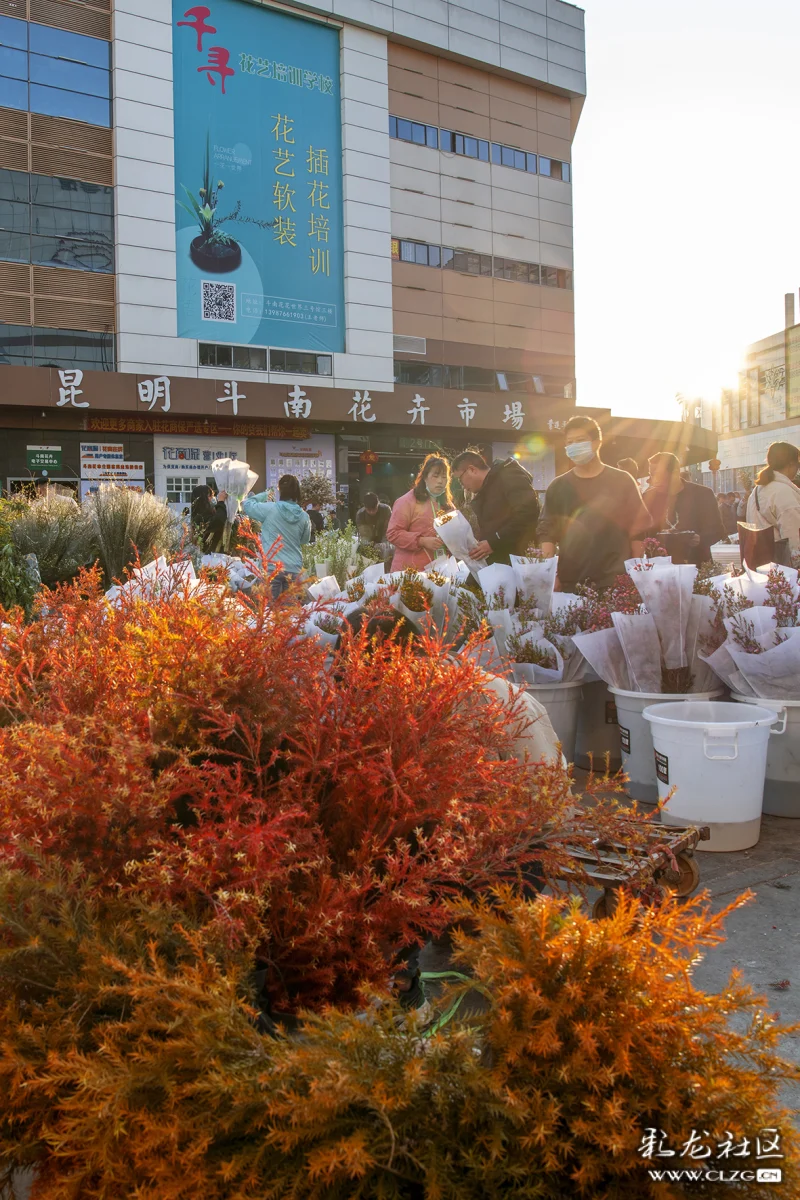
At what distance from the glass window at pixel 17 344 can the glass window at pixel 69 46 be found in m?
6.60

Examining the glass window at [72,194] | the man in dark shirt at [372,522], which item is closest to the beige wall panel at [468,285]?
the glass window at [72,194]

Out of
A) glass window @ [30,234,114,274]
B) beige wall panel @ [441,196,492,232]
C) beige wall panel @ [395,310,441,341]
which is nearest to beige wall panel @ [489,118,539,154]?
beige wall panel @ [441,196,492,232]

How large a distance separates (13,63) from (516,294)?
15.6m

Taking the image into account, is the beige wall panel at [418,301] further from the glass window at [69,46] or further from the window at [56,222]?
the glass window at [69,46]

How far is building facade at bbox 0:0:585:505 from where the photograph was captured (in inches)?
797

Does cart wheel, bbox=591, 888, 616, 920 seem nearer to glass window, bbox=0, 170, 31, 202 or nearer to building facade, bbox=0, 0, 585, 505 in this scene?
building facade, bbox=0, 0, 585, 505

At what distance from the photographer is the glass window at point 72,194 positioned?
20047mm

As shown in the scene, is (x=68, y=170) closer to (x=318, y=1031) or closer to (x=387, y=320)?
(x=387, y=320)

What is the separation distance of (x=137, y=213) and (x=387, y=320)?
7.37m

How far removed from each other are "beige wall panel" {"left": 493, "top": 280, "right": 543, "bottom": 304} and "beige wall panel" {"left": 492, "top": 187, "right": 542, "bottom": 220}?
7.91 feet

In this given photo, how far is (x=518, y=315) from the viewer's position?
28.0 metres

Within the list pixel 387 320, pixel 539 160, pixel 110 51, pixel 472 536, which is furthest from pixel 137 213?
pixel 472 536

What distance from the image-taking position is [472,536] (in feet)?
17.8

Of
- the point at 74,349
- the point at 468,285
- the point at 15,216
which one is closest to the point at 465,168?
the point at 468,285
